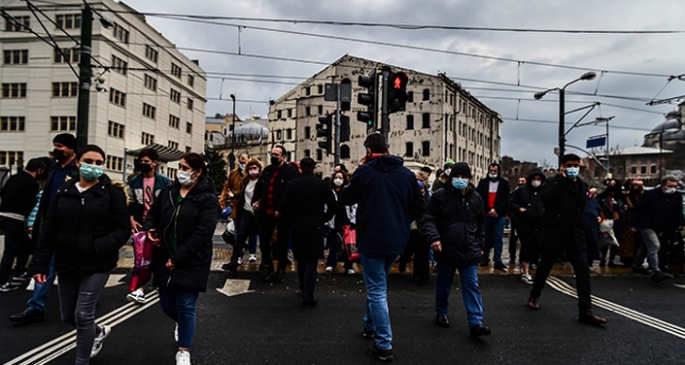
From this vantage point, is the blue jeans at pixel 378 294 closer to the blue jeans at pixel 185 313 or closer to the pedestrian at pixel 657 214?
the blue jeans at pixel 185 313

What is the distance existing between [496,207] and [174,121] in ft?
158

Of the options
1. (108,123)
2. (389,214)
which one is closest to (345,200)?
(389,214)

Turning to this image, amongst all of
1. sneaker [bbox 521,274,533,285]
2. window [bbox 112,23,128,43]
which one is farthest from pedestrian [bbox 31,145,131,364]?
window [bbox 112,23,128,43]

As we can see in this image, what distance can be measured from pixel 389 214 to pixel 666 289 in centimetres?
589

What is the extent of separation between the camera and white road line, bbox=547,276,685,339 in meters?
5.19

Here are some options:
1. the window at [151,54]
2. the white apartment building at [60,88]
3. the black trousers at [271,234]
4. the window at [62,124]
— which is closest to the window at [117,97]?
the white apartment building at [60,88]

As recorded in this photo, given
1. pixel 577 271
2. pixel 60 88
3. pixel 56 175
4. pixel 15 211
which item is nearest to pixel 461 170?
pixel 577 271

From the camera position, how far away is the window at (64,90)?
39.5m

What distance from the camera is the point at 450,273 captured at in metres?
5.17

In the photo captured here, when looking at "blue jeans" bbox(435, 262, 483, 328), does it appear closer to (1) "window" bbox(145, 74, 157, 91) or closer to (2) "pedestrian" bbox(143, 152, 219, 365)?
(2) "pedestrian" bbox(143, 152, 219, 365)

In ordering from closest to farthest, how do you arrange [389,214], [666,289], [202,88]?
[389,214] → [666,289] → [202,88]

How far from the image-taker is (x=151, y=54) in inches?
1797

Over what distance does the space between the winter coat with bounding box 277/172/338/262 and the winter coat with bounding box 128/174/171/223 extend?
1.74 metres

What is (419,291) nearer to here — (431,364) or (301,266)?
(301,266)
